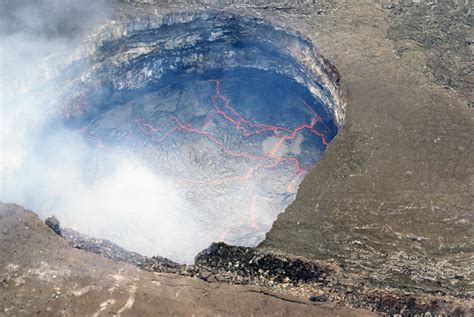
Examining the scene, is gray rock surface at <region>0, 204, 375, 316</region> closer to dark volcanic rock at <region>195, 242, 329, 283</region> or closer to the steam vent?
the steam vent

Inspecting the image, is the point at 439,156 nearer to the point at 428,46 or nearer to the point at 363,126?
the point at 363,126

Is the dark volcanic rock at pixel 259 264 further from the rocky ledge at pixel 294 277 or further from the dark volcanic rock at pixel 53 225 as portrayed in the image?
the dark volcanic rock at pixel 53 225

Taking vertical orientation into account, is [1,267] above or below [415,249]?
below

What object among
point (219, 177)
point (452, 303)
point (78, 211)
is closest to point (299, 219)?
point (452, 303)

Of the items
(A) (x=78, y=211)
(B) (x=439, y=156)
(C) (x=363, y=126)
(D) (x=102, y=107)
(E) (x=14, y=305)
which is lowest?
(E) (x=14, y=305)

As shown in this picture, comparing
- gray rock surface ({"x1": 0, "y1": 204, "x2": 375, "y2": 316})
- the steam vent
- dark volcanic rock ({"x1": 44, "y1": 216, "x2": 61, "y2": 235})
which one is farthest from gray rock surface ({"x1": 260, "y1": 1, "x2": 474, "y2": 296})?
dark volcanic rock ({"x1": 44, "y1": 216, "x2": 61, "y2": 235})

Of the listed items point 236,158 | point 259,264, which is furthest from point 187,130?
point 259,264
